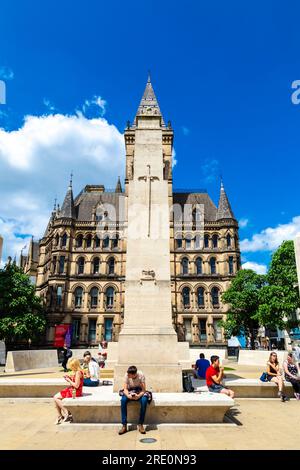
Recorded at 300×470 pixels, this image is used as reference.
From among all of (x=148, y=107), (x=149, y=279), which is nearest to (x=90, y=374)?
(x=149, y=279)

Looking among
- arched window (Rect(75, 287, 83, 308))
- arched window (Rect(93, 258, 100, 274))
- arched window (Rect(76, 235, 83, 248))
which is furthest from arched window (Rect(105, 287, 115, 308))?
arched window (Rect(76, 235, 83, 248))

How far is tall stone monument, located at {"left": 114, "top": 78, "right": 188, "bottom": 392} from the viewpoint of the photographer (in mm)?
8734

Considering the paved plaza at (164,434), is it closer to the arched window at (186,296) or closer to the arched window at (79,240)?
the arched window at (186,296)

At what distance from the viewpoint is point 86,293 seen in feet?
140

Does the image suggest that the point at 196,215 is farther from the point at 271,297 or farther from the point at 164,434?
the point at 164,434

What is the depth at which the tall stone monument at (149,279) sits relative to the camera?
8.73m

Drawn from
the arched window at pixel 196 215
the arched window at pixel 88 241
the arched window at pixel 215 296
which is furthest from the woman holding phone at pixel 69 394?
the arched window at pixel 196 215

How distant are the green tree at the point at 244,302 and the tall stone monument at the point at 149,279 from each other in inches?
1040

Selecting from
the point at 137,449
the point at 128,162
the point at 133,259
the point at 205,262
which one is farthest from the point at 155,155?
the point at 128,162

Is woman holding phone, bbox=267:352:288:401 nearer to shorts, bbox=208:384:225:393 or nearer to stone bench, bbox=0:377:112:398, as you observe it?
→ shorts, bbox=208:384:225:393

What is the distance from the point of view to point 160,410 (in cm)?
696

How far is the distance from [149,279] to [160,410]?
3782mm

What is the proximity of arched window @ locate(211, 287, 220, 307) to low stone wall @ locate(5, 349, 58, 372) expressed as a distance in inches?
983

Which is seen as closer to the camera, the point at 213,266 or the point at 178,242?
the point at 213,266
